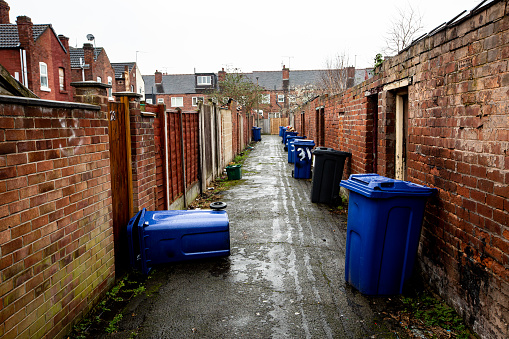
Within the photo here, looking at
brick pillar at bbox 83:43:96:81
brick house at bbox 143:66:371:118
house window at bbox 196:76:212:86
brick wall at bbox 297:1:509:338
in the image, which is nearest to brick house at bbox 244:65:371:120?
brick house at bbox 143:66:371:118

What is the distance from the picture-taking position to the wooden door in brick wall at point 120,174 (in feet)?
15.5

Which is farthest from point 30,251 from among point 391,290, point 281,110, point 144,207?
point 281,110

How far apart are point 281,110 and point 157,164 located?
47.7 metres

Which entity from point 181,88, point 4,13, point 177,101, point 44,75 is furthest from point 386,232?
point 181,88

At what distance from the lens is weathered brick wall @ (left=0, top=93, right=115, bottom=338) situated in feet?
8.80

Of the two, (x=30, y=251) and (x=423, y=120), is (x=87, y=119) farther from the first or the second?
(x=423, y=120)

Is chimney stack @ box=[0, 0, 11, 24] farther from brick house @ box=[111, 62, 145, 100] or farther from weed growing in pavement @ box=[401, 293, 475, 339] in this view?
weed growing in pavement @ box=[401, 293, 475, 339]

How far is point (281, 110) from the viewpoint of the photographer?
2094 inches

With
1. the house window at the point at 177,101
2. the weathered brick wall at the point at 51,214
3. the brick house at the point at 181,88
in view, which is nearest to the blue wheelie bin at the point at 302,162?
the weathered brick wall at the point at 51,214

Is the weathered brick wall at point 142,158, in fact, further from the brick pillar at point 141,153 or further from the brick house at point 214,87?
the brick house at point 214,87

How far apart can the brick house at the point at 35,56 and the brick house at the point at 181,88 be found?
24036 millimetres

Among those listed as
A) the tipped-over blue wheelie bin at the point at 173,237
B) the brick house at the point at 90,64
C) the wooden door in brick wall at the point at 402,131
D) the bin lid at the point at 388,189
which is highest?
the brick house at the point at 90,64

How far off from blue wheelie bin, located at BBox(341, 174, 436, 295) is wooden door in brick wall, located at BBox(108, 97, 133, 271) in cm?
293

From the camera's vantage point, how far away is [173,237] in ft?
15.9
